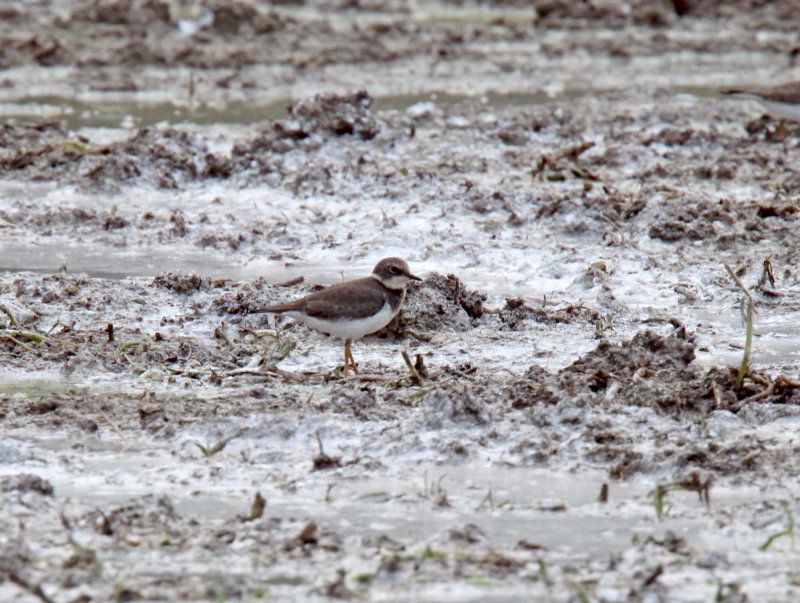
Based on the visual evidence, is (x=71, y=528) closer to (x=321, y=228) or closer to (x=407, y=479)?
(x=407, y=479)

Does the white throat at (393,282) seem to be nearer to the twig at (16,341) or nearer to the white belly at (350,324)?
the white belly at (350,324)

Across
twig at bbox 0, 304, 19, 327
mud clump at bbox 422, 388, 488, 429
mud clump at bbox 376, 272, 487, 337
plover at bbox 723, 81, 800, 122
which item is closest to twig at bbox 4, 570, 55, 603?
mud clump at bbox 422, 388, 488, 429

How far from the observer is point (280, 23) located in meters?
19.5

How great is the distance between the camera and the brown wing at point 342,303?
23.9 ft

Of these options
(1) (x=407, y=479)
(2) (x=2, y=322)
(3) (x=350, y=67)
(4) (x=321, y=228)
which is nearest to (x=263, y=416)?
(1) (x=407, y=479)

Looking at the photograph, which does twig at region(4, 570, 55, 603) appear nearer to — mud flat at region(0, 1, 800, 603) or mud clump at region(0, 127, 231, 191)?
mud flat at region(0, 1, 800, 603)

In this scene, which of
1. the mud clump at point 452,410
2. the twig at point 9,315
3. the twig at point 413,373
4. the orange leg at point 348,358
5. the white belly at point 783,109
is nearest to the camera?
the mud clump at point 452,410

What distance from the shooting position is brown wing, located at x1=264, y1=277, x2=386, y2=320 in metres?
7.30

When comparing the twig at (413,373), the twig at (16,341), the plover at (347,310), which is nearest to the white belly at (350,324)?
the plover at (347,310)

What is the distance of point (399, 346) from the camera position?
26.3 feet

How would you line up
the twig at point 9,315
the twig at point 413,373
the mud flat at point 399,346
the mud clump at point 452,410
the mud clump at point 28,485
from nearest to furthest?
the mud flat at point 399,346, the mud clump at point 28,485, the mud clump at point 452,410, the twig at point 413,373, the twig at point 9,315

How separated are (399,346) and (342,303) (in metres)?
0.79

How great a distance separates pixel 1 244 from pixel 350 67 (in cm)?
821

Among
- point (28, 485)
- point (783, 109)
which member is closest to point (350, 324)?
point (28, 485)
